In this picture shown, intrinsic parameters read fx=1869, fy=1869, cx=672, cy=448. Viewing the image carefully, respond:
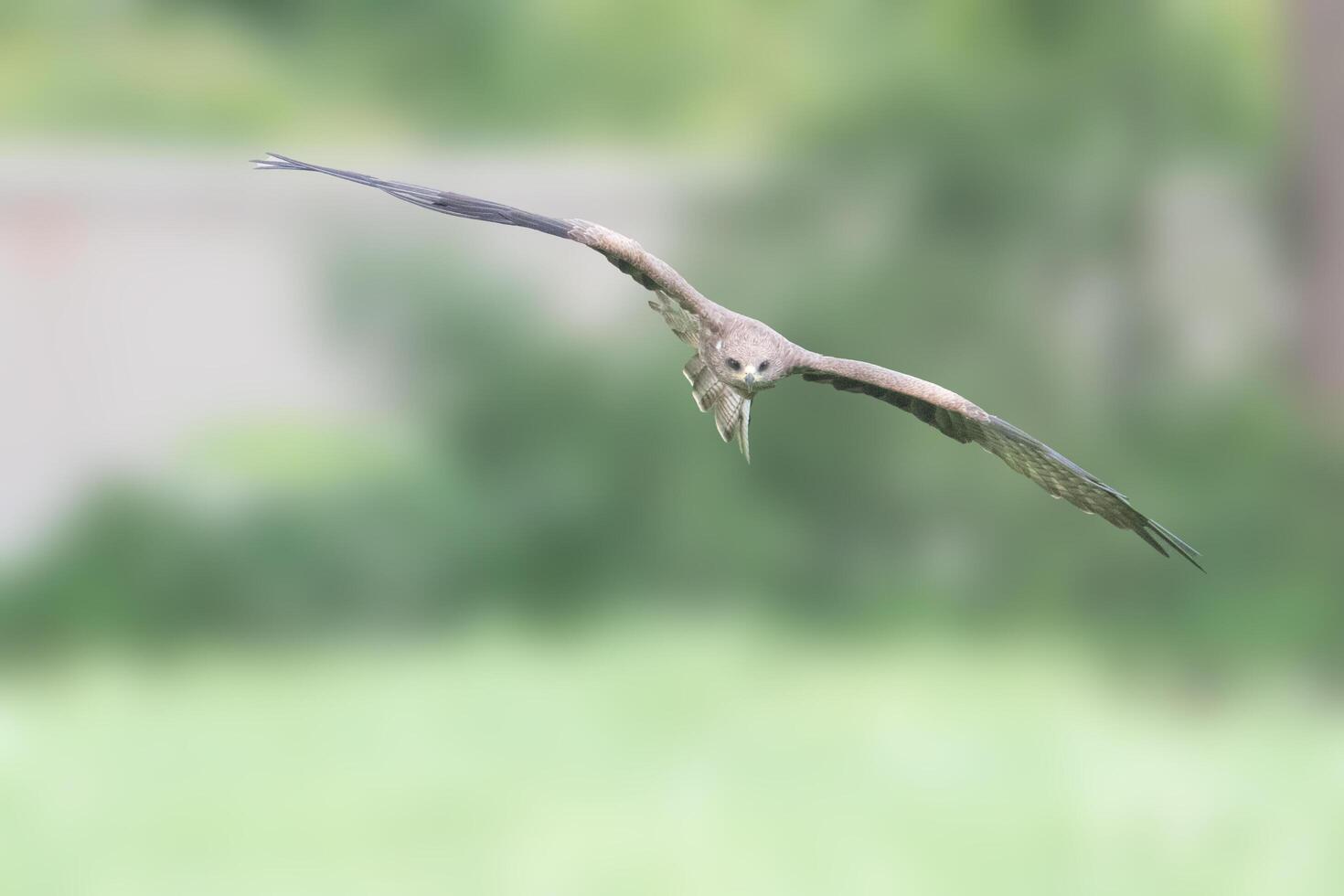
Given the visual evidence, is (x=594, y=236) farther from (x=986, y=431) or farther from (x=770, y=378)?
(x=986, y=431)

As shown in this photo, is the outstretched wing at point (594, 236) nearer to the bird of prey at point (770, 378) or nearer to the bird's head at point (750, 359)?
the bird of prey at point (770, 378)

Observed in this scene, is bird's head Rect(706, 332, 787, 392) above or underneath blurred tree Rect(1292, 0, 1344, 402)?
underneath

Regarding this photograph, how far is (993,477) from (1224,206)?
10.4 ft

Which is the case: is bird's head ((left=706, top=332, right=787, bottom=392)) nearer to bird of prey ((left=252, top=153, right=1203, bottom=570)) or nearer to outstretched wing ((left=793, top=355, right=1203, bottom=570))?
bird of prey ((left=252, top=153, right=1203, bottom=570))

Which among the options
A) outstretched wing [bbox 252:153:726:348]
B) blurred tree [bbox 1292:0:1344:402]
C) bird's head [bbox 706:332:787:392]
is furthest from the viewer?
blurred tree [bbox 1292:0:1344:402]

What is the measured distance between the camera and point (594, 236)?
16.9ft

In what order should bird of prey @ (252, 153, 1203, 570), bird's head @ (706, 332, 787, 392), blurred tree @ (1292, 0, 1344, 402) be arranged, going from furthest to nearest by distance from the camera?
blurred tree @ (1292, 0, 1344, 402), bird's head @ (706, 332, 787, 392), bird of prey @ (252, 153, 1203, 570)

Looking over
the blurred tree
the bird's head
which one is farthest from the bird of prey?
the blurred tree

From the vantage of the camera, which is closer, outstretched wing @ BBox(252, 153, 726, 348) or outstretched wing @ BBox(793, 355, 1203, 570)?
outstretched wing @ BBox(252, 153, 726, 348)

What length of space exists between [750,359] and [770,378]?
8 cm

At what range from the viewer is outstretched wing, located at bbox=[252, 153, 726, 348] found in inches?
183

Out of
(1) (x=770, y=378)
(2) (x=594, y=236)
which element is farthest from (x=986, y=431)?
(2) (x=594, y=236)

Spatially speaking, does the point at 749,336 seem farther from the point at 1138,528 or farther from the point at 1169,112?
the point at 1169,112

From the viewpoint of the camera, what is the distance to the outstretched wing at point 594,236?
183 inches
